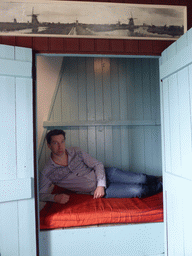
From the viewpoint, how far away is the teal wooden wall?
12.4ft

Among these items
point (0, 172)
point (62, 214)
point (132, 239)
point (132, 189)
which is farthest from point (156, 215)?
point (0, 172)

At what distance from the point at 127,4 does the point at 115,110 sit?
72.4 inches

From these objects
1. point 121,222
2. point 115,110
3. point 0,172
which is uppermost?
point 115,110

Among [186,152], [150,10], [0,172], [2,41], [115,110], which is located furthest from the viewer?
[115,110]

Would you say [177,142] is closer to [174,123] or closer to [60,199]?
[174,123]

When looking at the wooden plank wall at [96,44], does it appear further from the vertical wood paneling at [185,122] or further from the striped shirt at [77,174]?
the striped shirt at [77,174]

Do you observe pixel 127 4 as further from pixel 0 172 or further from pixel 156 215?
pixel 156 215

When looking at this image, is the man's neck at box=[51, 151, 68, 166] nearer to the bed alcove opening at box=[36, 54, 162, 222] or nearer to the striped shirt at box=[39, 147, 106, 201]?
the striped shirt at box=[39, 147, 106, 201]

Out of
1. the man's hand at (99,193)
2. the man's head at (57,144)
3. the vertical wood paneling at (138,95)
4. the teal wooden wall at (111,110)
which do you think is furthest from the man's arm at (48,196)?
the vertical wood paneling at (138,95)

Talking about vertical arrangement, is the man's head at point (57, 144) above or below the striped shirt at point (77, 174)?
above

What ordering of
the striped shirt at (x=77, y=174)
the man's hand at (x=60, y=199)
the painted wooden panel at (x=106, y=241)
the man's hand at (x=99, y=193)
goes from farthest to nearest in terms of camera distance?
1. the striped shirt at (x=77, y=174)
2. the man's hand at (x=99, y=193)
3. the man's hand at (x=60, y=199)
4. the painted wooden panel at (x=106, y=241)

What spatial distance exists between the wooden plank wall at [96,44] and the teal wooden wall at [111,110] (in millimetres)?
1600

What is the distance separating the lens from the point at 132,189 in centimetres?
295

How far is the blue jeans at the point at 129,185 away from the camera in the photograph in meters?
2.94
